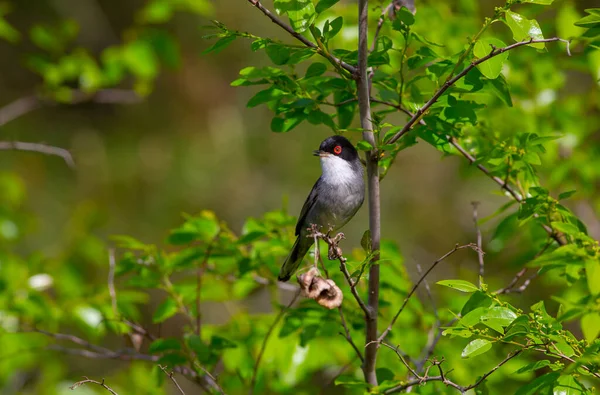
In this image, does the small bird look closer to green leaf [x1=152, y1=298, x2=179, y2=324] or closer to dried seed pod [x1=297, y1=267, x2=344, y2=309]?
green leaf [x1=152, y1=298, x2=179, y2=324]

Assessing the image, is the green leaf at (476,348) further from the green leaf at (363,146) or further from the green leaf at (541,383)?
the green leaf at (363,146)

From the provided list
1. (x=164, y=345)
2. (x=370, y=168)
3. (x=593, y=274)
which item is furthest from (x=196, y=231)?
(x=593, y=274)

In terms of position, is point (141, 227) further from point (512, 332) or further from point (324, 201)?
point (512, 332)

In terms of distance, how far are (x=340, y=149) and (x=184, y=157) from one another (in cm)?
596

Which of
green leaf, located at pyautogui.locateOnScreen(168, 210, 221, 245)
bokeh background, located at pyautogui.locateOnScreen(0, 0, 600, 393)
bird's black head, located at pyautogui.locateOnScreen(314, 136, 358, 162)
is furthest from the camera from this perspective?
bokeh background, located at pyautogui.locateOnScreen(0, 0, 600, 393)

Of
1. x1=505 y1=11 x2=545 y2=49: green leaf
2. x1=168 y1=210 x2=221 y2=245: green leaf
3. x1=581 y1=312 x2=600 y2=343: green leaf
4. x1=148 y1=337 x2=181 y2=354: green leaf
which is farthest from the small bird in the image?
x1=581 y1=312 x2=600 y2=343: green leaf

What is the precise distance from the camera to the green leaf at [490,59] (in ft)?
6.75

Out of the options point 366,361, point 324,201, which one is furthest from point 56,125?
point 366,361

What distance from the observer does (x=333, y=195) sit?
336 cm

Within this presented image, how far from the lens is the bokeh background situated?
28.2 ft

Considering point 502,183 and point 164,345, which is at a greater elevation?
point 502,183

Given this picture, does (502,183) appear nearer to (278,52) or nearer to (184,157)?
(278,52)

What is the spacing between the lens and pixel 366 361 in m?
2.50

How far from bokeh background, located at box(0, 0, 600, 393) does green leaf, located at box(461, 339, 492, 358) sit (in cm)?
615
